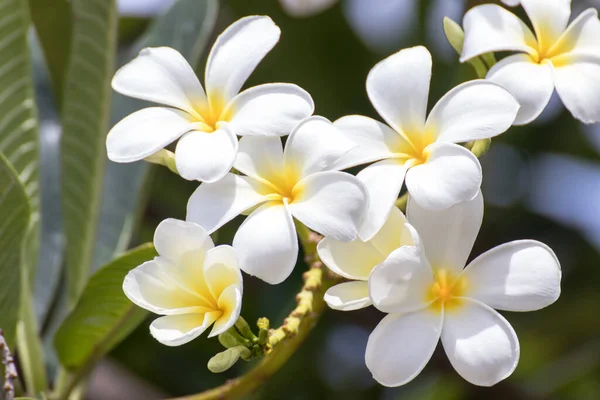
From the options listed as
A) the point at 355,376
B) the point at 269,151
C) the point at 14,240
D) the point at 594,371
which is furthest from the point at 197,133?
the point at 594,371

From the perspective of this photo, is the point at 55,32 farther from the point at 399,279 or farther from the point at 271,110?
the point at 399,279

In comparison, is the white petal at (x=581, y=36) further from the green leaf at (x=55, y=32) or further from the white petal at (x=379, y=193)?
the green leaf at (x=55, y=32)

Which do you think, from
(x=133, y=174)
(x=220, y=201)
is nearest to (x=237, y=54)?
(x=220, y=201)

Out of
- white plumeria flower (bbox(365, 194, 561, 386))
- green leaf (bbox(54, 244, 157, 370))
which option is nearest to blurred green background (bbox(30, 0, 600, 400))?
green leaf (bbox(54, 244, 157, 370))

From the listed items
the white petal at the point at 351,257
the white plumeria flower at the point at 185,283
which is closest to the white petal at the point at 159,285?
the white plumeria flower at the point at 185,283

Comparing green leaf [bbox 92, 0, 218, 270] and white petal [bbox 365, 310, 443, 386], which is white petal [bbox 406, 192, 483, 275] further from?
green leaf [bbox 92, 0, 218, 270]
